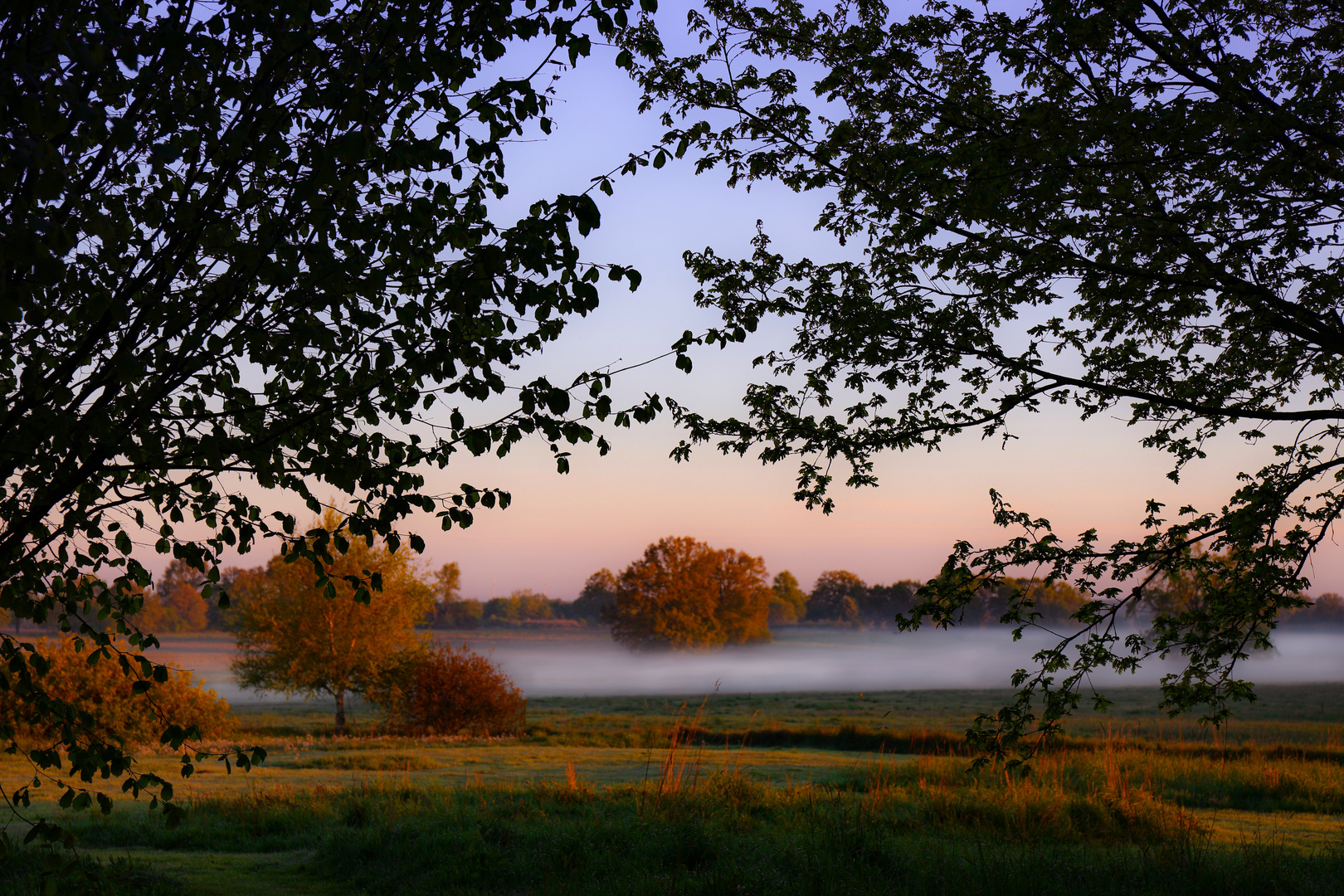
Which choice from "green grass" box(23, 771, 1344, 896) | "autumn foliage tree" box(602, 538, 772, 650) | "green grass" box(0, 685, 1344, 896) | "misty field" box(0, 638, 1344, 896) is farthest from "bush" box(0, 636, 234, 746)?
"autumn foliage tree" box(602, 538, 772, 650)

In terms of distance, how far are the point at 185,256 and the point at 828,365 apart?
6379 millimetres

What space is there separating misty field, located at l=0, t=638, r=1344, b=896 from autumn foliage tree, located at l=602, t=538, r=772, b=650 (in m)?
59.2

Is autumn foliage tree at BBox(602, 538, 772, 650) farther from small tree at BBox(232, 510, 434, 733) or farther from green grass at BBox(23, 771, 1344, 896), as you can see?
green grass at BBox(23, 771, 1344, 896)

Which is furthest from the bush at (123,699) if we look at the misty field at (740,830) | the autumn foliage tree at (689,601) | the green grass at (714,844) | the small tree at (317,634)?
the autumn foliage tree at (689,601)

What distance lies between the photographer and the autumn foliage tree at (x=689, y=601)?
79500mm

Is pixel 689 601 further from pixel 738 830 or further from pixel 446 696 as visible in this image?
→ pixel 738 830

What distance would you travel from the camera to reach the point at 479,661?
33781mm

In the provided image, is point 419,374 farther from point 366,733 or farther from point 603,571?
point 603,571

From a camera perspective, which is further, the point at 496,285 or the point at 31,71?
the point at 496,285

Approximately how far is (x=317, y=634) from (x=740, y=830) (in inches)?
1037

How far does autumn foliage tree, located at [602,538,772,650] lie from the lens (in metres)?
79.5

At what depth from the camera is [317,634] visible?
32656mm

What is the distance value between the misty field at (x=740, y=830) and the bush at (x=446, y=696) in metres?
12.7

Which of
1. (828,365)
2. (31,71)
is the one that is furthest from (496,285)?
(828,365)
